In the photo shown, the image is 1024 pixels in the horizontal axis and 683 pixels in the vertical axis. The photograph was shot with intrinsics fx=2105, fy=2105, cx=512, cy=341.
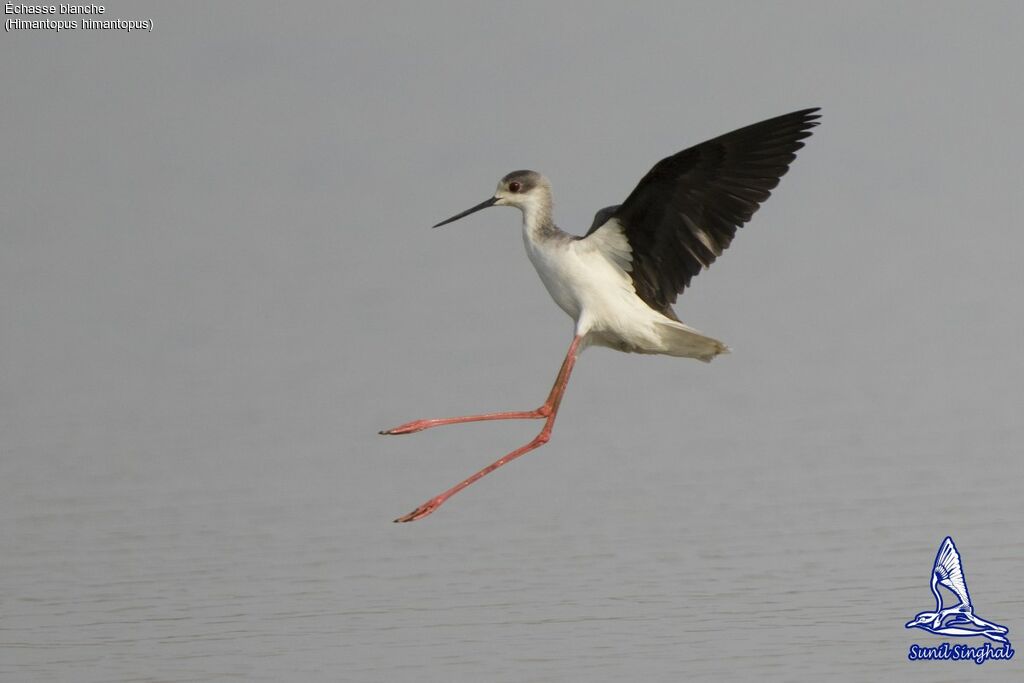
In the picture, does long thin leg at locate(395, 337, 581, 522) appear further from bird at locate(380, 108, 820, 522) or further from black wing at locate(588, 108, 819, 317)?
black wing at locate(588, 108, 819, 317)

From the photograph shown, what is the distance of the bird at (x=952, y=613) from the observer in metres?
7.99

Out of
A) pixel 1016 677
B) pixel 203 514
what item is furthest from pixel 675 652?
pixel 203 514

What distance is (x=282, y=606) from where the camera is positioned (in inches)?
350

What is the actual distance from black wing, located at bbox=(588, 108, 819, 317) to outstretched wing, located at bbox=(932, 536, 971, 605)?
154 cm

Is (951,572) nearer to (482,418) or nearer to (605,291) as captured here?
(605,291)

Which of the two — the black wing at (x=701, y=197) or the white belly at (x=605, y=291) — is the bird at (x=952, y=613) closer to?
the white belly at (x=605, y=291)

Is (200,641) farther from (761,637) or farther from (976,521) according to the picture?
(976,521)

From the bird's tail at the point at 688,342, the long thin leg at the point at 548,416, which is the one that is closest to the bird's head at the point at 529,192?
the long thin leg at the point at 548,416

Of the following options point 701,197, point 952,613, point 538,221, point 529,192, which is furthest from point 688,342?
point 952,613

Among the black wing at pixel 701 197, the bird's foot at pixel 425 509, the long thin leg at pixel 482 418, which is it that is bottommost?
the bird's foot at pixel 425 509

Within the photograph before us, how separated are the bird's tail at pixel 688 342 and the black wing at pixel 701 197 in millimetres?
184

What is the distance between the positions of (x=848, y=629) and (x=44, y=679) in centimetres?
312

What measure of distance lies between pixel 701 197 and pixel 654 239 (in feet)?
0.89

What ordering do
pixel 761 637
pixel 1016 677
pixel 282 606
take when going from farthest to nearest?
pixel 282 606 < pixel 761 637 < pixel 1016 677
